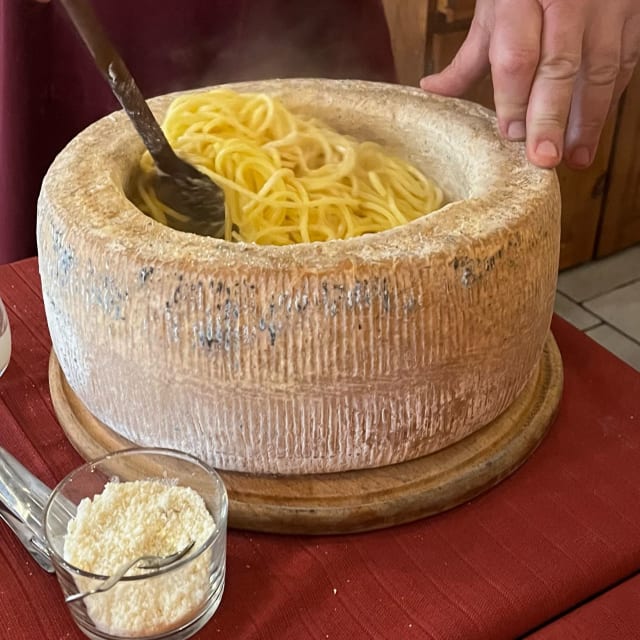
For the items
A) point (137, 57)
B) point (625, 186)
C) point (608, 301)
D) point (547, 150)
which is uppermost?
point (547, 150)

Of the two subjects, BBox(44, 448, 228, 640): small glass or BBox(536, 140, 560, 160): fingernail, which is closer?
BBox(44, 448, 228, 640): small glass

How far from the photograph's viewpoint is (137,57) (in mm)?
1373

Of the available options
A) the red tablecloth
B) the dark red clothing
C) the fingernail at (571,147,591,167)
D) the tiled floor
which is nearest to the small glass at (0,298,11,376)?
the red tablecloth

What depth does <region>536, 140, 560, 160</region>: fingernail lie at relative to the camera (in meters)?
0.84

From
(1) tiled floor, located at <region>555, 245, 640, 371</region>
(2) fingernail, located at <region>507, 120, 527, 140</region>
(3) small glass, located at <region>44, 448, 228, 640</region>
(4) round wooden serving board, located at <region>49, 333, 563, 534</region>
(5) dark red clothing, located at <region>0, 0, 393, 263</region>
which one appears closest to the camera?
(3) small glass, located at <region>44, 448, 228, 640</region>

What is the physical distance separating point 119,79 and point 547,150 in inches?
15.9

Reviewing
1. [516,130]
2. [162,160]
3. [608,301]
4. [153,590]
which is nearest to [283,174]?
[162,160]

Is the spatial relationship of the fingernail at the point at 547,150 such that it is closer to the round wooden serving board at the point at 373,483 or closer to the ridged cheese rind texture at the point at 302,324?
the ridged cheese rind texture at the point at 302,324

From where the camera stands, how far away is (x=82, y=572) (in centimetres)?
64

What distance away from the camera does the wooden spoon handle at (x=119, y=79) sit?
2.64 feet

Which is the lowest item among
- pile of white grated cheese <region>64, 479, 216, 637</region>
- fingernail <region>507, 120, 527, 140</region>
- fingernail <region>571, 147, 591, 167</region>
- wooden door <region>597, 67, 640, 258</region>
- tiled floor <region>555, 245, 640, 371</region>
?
tiled floor <region>555, 245, 640, 371</region>

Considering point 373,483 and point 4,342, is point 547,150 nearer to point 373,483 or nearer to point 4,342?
point 373,483

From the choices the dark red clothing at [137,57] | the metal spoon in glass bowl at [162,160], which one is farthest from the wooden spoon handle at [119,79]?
Answer: the dark red clothing at [137,57]

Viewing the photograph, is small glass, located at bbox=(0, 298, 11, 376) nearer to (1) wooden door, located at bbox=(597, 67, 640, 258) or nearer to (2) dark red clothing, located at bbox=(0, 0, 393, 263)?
(2) dark red clothing, located at bbox=(0, 0, 393, 263)
